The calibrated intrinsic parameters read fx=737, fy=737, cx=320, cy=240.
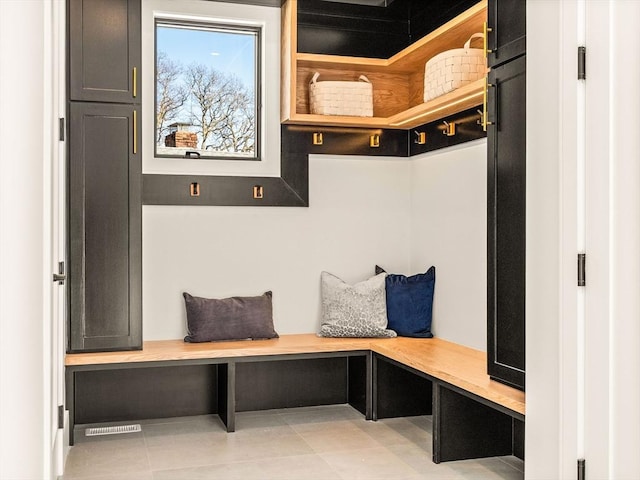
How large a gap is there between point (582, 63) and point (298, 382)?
3.05 meters

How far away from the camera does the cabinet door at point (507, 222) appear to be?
3.20 m

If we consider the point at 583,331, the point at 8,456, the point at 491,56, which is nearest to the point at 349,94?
the point at 491,56

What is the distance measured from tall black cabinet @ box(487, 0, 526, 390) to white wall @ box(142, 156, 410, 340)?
6.16 feet

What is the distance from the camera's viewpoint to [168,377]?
4777 millimetres

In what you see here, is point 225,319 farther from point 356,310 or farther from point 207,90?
point 207,90

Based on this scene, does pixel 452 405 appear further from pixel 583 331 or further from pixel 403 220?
pixel 403 220

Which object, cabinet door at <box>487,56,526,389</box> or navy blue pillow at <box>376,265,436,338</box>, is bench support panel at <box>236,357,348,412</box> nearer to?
navy blue pillow at <box>376,265,436,338</box>

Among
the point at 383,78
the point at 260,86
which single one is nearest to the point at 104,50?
the point at 260,86

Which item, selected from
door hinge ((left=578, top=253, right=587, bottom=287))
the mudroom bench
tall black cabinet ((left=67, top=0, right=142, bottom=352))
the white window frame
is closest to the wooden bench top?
the mudroom bench

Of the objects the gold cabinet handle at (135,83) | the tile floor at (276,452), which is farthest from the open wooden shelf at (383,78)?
the tile floor at (276,452)

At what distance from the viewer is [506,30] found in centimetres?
331

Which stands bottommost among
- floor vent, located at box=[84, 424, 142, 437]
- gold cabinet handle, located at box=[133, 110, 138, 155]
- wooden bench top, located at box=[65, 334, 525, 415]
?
Result: floor vent, located at box=[84, 424, 142, 437]

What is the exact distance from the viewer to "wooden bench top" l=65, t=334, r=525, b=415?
375cm

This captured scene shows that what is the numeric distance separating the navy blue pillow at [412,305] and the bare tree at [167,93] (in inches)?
73.0
